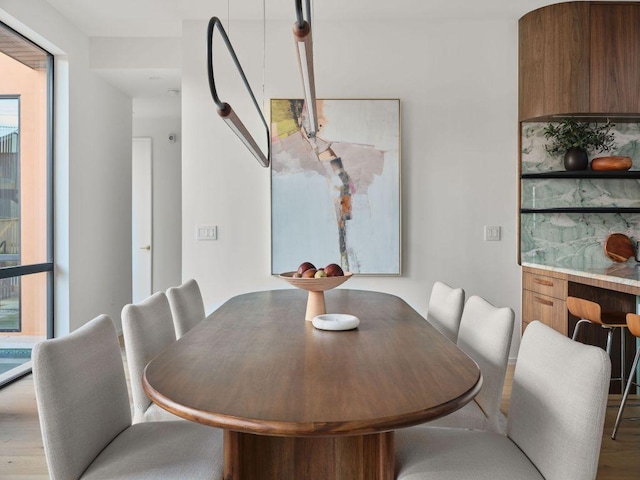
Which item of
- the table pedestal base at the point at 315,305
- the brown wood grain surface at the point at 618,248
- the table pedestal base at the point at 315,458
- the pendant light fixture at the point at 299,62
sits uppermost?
the pendant light fixture at the point at 299,62

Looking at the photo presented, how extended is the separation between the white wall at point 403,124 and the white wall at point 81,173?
926 millimetres

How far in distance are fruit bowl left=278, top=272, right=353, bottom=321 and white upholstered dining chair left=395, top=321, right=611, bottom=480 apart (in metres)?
0.64

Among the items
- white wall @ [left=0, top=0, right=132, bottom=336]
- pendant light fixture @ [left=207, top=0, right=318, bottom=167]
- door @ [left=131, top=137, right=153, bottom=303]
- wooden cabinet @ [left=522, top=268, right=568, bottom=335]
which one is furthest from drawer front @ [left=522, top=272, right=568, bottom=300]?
door @ [left=131, top=137, right=153, bottom=303]

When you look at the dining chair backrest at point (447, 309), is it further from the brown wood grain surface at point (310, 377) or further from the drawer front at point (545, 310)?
the drawer front at point (545, 310)

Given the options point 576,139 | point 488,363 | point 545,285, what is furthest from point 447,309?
point 576,139

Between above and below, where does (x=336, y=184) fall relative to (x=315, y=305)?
above

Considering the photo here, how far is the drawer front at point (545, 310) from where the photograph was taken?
10.5 ft

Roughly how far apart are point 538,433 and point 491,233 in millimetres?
2641

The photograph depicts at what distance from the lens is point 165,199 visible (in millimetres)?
6070

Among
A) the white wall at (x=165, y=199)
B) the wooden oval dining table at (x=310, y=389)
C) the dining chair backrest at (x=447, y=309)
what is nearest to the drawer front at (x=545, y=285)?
the dining chair backrest at (x=447, y=309)

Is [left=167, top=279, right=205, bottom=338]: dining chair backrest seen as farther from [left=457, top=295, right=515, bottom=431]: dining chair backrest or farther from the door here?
the door

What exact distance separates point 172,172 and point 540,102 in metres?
4.27

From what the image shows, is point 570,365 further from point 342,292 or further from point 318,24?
point 318,24

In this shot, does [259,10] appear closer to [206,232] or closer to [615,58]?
[206,232]
